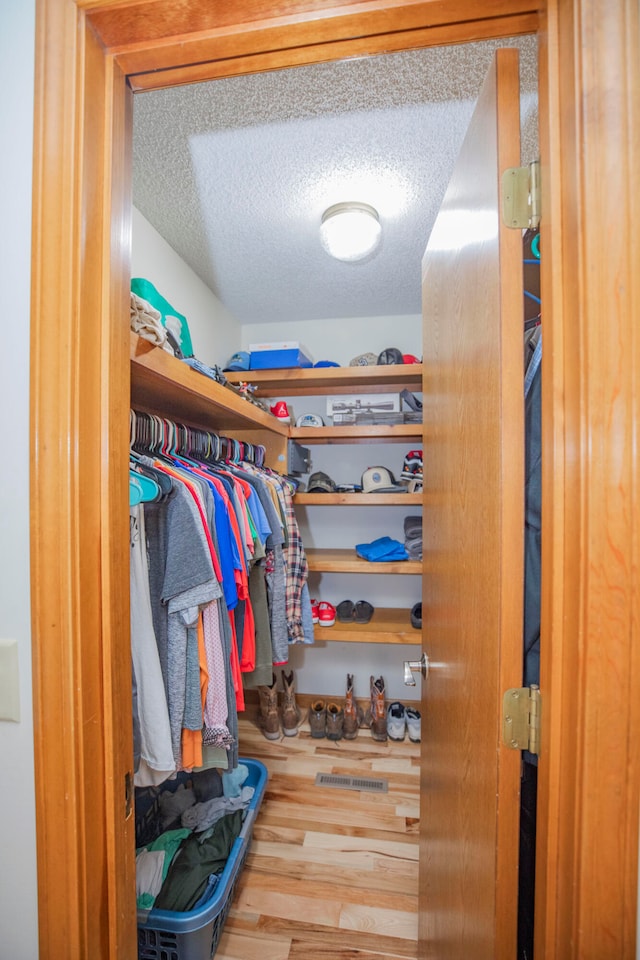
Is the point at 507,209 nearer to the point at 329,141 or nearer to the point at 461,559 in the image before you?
the point at 461,559

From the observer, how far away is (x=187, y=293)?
6.15 feet

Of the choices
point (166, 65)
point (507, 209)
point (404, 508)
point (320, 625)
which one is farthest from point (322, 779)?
point (166, 65)

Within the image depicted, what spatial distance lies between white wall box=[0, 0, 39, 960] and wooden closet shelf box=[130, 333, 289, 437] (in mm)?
269

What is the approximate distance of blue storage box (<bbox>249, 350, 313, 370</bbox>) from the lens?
212cm

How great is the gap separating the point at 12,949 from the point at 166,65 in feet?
4.37

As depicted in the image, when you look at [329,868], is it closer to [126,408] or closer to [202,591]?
[202,591]

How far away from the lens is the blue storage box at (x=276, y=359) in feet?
6.96

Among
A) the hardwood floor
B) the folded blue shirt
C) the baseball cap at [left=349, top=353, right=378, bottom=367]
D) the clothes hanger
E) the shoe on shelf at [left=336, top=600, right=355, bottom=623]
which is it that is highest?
the baseball cap at [left=349, top=353, right=378, bottom=367]

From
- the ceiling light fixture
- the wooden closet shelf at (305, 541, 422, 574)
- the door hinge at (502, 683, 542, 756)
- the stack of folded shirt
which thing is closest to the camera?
the door hinge at (502, 683, 542, 756)

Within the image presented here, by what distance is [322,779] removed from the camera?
6.13ft

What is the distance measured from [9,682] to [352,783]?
182cm

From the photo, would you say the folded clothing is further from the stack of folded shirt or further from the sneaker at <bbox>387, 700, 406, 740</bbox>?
the sneaker at <bbox>387, 700, 406, 740</bbox>

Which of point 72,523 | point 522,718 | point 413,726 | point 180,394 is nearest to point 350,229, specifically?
point 180,394

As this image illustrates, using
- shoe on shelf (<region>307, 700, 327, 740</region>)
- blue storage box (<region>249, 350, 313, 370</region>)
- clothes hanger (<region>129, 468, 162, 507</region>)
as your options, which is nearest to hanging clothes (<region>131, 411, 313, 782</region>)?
clothes hanger (<region>129, 468, 162, 507</region>)
